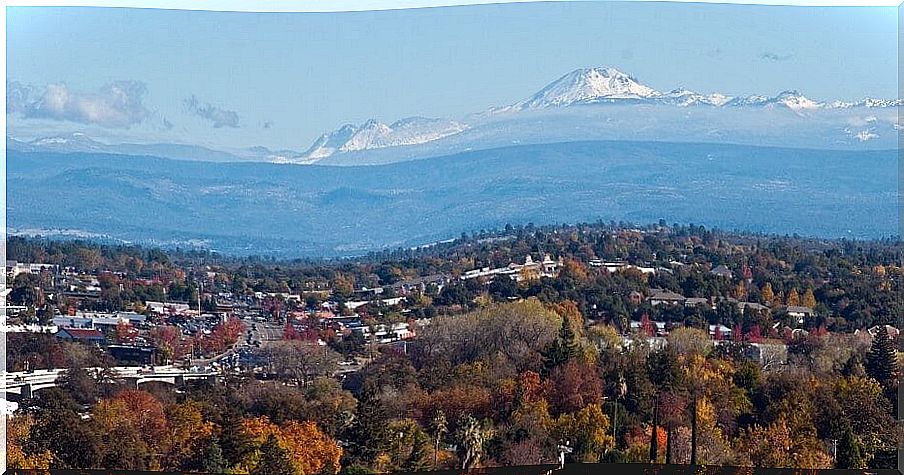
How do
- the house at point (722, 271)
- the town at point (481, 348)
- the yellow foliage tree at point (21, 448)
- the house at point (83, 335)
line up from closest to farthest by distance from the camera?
the yellow foliage tree at point (21, 448) → the town at point (481, 348) → the house at point (83, 335) → the house at point (722, 271)

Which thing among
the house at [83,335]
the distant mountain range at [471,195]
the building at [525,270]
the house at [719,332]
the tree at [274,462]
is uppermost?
the distant mountain range at [471,195]

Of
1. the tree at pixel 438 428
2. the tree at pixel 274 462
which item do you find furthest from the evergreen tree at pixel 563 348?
the tree at pixel 274 462

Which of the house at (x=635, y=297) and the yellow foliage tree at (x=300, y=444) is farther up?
the house at (x=635, y=297)

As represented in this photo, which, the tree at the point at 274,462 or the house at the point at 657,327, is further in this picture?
the house at the point at 657,327

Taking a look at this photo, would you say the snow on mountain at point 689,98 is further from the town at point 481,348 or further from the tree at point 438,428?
the tree at point 438,428

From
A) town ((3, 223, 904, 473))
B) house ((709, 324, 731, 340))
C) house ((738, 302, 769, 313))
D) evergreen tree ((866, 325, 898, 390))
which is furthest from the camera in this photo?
house ((738, 302, 769, 313))

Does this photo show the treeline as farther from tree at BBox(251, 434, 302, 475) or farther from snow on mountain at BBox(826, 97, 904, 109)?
snow on mountain at BBox(826, 97, 904, 109)

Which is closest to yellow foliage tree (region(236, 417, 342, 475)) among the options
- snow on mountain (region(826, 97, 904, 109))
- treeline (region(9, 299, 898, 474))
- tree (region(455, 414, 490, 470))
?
treeline (region(9, 299, 898, 474))

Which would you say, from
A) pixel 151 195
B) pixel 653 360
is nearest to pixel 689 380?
pixel 653 360
